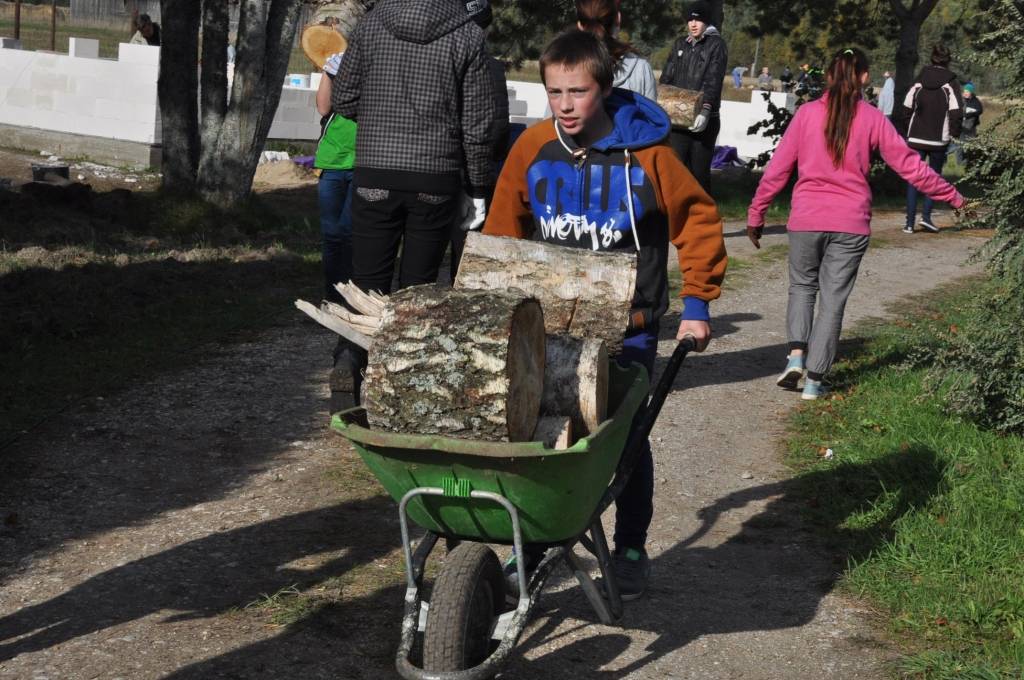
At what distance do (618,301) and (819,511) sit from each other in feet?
7.62

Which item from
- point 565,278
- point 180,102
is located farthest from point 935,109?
point 565,278

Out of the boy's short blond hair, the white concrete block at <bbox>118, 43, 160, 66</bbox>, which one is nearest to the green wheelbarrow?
the boy's short blond hair

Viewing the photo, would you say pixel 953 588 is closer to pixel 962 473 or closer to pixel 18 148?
pixel 962 473

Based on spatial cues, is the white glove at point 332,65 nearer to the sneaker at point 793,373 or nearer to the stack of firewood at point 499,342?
the stack of firewood at point 499,342

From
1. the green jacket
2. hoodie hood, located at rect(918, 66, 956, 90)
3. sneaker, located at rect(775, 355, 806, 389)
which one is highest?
hoodie hood, located at rect(918, 66, 956, 90)

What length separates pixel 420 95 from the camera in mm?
5539

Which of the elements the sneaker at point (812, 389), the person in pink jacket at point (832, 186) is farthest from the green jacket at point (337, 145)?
the sneaker at point (812, 389)

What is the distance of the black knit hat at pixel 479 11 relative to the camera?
575cm

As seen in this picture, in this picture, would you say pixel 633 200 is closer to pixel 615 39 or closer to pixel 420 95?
pixel 615 39

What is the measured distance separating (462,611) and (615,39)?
9.19ft

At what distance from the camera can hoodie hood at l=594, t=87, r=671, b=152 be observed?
414 cm

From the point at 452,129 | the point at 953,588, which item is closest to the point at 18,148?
the point at 452,129

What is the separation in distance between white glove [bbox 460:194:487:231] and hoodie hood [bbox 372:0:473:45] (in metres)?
0.77

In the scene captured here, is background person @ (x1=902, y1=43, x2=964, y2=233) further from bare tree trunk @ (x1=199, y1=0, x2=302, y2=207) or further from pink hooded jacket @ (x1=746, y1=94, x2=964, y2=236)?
pink hooded jacket @ (x1=746, y1=94, x2=964, y2=236)
